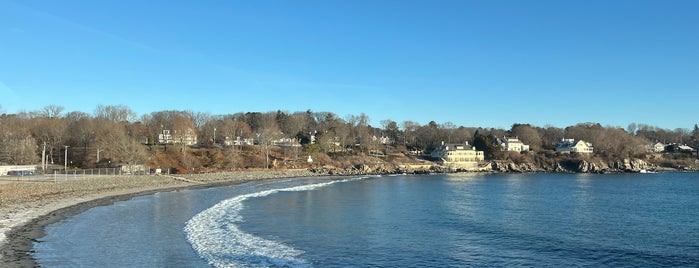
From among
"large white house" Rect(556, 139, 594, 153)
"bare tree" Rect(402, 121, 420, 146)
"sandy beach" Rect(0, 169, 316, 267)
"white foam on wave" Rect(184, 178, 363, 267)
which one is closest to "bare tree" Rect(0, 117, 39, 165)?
"sandy beach" Rect(0, 169, 316, 267)

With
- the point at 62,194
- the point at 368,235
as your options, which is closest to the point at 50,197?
the point at 62,194

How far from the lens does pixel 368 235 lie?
2708cm

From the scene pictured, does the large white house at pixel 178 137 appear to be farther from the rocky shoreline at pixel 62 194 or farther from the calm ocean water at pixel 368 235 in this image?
the calm ocean water at pixel 368 235

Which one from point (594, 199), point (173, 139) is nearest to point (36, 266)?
point (594, 199)

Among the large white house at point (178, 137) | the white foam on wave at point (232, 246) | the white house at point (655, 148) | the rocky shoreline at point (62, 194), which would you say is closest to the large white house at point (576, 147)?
the white house at point (655, 148)

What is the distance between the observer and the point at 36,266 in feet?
60.1

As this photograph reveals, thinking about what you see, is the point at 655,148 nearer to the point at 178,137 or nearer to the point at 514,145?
the point at 514,145

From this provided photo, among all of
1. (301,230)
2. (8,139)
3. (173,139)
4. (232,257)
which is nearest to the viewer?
(232,257)

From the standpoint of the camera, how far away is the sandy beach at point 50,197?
906 inches

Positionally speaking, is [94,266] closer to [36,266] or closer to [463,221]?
[36,266]

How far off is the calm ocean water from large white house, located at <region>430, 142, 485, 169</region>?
95298mm

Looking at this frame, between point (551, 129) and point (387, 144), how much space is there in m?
72.2

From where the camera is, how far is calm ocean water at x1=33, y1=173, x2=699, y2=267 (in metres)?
20.9

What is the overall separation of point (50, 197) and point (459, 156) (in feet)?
374
